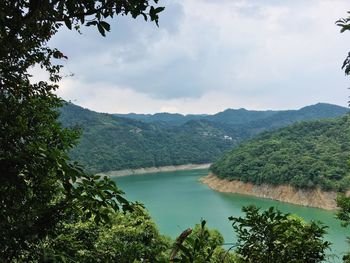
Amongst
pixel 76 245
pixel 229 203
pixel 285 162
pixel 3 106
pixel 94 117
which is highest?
pixel 94 117

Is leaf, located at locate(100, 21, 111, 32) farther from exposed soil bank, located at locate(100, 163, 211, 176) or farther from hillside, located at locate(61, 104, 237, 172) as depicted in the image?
exposed soil bank, located at locate(100, 163, 211, 176)

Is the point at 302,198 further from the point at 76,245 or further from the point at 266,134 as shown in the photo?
the point at 76,245

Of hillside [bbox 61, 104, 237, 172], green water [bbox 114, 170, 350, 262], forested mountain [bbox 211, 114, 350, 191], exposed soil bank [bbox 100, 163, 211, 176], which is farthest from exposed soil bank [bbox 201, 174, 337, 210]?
hillside [bbox 61, 104, 237, 172]

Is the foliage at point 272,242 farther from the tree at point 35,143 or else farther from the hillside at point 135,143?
the hillside at point 135,143

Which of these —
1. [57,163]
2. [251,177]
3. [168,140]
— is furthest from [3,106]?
[168,140]

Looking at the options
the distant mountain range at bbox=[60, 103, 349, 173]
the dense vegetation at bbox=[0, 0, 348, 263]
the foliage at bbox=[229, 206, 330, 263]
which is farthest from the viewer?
the distant mountain range at bbox=[60, 103, 349, 173]

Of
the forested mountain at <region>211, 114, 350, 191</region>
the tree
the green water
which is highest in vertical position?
the tree
